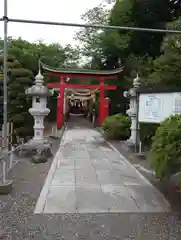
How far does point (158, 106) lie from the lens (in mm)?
8711

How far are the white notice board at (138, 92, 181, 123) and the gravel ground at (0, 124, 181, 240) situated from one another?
439 cm

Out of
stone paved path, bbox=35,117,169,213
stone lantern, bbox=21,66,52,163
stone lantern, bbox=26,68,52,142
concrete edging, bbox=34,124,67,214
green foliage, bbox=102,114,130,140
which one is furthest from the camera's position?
green foliage, bbox=102,114,130,140

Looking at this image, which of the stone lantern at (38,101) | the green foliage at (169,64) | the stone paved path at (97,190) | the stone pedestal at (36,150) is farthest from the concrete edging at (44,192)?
the green foliage at (169,64)

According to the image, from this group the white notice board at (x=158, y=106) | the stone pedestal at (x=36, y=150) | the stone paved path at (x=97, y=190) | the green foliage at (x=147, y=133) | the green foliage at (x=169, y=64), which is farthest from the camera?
the green foliage at (x=169, y=64)

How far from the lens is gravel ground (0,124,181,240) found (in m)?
3.54

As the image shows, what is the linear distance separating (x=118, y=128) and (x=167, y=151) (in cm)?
908

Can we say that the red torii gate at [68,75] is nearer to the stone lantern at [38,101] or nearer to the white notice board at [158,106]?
the stone lantern at [38,101]

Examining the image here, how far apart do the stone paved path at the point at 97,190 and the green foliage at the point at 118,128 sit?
496cm

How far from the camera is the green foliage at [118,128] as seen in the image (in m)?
13.6

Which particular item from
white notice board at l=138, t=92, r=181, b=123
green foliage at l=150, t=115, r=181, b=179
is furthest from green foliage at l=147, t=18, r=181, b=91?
green foliage at l=150, t=115, r=181, b=179

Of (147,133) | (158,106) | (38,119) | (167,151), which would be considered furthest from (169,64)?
(167,151)

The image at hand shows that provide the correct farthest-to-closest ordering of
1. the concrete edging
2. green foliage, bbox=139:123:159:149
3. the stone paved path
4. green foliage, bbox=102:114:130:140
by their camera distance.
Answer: green foliage, bbox=102:114:130:140 → green foliage, bbox=139:123:159:149 → the stone paved path → the concrete edging

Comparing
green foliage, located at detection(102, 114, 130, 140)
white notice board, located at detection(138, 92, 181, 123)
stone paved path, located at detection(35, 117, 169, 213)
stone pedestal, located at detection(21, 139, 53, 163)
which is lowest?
stone paved path, located at detection(35, 117, 169, 213)

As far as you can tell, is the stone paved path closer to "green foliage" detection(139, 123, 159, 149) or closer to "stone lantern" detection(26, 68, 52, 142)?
"green foliage" detection(139, 123, 159, 149)
